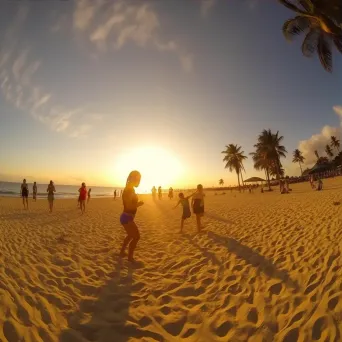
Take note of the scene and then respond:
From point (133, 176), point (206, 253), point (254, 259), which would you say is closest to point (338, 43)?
point (254, 259)

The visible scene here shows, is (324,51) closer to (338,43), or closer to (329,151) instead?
(338,43)

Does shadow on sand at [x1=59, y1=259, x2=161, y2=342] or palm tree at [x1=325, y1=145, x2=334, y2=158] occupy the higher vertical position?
palm tree at [x1=325, y1=145, x2=334, y2=158]

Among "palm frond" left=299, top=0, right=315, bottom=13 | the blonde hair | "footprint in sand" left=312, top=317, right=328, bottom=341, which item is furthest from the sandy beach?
"palm frond" left=299, top=0, right=315, bottom=13

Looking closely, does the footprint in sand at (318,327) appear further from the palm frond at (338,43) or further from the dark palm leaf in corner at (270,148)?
the dark palm leaf in corner at (270,148)

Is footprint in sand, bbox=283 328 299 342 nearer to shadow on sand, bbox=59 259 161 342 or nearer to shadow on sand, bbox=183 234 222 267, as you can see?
shadow on sand, bbox=59 259 161 342

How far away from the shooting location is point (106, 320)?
3707 millimetres

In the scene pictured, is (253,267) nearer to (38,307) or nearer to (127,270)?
(127,270)

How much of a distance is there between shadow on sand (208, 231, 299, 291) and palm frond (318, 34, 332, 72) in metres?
16.0

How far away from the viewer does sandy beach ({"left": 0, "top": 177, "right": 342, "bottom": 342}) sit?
11.2 feet

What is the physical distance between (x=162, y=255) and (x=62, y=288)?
122 inches

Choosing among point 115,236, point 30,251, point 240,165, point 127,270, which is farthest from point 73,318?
point 240,165

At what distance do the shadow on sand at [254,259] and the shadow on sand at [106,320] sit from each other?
9.71ft

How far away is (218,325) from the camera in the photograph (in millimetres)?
3621

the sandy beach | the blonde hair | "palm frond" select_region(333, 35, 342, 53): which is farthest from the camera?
"palm frond" select_region(333, 35, 342, 53)
